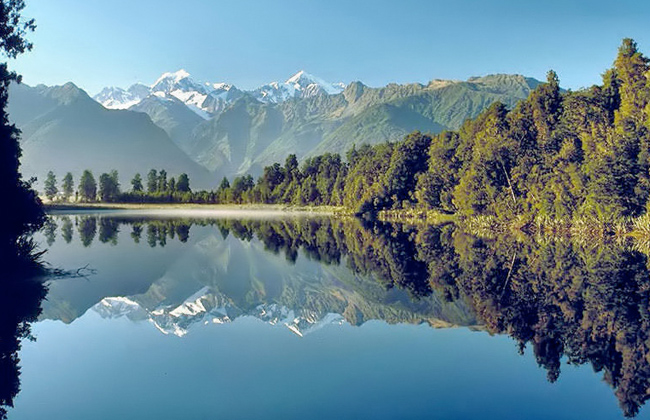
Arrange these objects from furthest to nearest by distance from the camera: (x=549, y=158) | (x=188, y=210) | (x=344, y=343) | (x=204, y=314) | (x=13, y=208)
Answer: (x=188, y=210), (x=549, y=158), (x=13, y=208), (x=204, y=314), (x=344, y=343)

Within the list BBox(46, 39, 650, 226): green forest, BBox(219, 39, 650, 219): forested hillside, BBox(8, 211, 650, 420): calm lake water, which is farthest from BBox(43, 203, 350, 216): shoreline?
BBox(8, 211, 650, 420): calm lake water

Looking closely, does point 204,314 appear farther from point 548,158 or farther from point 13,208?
point 548,158

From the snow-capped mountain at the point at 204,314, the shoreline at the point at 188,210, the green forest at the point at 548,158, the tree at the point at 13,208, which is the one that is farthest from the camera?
the shoreline at the point at 188,210

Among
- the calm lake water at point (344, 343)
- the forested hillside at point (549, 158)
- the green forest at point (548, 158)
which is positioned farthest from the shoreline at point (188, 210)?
the calm lake water at point (344, 343)

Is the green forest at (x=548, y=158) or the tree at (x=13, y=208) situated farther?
the green forest at (x=548, y=158)

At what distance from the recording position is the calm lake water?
13102mm

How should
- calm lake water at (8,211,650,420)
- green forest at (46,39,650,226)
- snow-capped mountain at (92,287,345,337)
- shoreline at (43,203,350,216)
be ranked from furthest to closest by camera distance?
shoreline at (43,203,350,216)
green forest at (46,39,650,226)
snow-capped mountain at (92,287,345,337)
calm lake water at (8,211,650,420)

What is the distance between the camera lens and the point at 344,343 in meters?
19.0

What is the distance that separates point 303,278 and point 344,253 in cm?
1532

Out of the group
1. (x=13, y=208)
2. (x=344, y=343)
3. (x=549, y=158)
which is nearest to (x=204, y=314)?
(x=344, y=343)

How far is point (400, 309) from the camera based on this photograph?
2502 cm

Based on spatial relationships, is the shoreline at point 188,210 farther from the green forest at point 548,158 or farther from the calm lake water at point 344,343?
the calm lake water at point 344,343

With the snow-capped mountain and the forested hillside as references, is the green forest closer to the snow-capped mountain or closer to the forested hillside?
the forested hillside

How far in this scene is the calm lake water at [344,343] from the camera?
13.1m
